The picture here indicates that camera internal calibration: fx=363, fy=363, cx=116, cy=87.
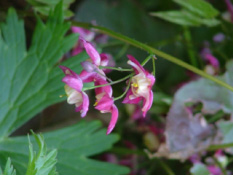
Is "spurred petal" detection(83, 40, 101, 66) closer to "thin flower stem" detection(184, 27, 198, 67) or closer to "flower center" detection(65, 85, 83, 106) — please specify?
"flower center" detection(65, 85, 83, 106)

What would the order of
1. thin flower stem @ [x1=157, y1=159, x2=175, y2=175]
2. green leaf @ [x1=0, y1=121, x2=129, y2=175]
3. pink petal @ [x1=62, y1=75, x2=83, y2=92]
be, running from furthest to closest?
1. thin flower stem @ [x1=157, y1=159, x2=175, y2=175]
2. green leaf @ [x1=0, y1=121, x2=129, y2=175]
3. pink petal @ [x1=62, y1=75, x2=83, y2=92]

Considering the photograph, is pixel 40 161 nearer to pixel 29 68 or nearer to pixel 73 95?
pixel 73 95

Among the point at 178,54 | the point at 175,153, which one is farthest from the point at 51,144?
the point at 178,54

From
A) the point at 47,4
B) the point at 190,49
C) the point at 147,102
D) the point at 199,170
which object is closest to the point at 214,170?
the point at 199,170

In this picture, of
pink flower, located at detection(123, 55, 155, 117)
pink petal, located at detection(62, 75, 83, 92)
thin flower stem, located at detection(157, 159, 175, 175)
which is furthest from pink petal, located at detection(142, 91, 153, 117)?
thin flower stem, located at detection(157, 159, 175, 175)

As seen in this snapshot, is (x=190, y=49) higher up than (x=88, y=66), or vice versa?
(x=88, y=66)

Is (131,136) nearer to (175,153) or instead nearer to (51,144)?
(175,153)

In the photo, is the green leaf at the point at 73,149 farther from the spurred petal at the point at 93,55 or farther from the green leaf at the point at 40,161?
the spurred petal at the point at 93,55
